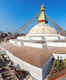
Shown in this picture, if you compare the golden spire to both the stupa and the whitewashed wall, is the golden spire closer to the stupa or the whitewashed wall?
the stupa

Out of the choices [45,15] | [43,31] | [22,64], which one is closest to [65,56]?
[22,64]

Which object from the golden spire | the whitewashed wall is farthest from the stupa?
the whitewashed wall

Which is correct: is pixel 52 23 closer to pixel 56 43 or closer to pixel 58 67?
pixel 56 43

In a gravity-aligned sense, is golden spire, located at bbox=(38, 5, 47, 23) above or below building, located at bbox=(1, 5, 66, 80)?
above

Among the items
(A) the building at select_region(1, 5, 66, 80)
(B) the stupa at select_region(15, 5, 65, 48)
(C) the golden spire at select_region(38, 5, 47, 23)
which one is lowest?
(A) the building at select_region(1, 5, 66, 80)

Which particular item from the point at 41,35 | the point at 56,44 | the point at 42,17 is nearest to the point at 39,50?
the point at 56,44

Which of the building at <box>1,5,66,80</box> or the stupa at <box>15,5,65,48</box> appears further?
the stupa at <box>15,5,65,48</box>

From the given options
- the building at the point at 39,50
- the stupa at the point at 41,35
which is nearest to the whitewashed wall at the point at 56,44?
the building at the point at 39,50

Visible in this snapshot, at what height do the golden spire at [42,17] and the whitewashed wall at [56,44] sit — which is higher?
the golden spire at [42,17]

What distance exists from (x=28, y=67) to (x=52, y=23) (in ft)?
52.4

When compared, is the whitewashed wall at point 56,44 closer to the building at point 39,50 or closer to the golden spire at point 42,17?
the building at point 39,50

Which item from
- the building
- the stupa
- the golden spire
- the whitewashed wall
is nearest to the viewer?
the building

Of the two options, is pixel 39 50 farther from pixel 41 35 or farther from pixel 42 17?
pixel 42 17

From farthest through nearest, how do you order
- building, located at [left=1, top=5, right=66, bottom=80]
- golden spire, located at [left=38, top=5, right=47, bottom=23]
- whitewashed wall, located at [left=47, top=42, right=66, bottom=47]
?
golden spire, located at [left=38, top=5, right=47, bottom=23], whitewashed wall, located at [left=47, top=42, right=66, bottom=47], building, located at [left=1, top=5, right=66, bottom=80]
